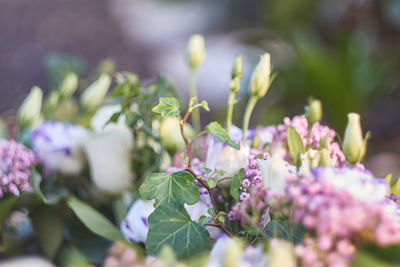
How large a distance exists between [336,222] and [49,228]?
369 millimetres

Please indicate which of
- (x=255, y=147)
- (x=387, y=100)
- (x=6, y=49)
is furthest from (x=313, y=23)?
(x=255, y=147)

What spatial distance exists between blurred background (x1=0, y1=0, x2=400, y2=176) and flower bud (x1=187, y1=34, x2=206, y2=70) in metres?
0.18

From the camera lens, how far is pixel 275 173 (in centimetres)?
34

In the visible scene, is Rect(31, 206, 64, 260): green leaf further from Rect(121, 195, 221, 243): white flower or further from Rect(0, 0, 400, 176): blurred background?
Rect(0, 0, 400, 176): blurred background

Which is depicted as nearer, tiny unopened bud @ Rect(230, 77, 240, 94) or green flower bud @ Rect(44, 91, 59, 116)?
tiny unopened bud @ Rect(230, 77, 240, 94)

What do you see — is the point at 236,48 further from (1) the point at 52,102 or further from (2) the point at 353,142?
(2) the point at 353,142

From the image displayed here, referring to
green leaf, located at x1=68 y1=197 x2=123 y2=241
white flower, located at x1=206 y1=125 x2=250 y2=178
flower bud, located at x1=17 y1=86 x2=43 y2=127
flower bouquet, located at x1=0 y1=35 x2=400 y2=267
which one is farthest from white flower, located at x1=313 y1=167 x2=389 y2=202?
flower bud, located at x1=17 y1=86 x2=43 y2=127

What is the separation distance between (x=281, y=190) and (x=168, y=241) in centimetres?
10

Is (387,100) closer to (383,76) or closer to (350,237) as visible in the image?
(383,76)

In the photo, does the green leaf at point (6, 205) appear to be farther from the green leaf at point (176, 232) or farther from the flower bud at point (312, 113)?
the flower bud at point (312, 113)

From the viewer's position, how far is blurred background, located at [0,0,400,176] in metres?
1.59

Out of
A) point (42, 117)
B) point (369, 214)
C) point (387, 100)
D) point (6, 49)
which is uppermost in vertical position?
point (369, 214)

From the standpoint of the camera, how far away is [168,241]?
14.6 inches

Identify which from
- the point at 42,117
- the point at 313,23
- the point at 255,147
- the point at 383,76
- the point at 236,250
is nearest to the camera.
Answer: the point at 236,250
